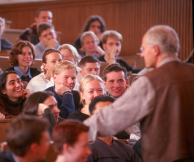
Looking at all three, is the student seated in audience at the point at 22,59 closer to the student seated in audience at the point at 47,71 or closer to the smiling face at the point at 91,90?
the student seated in audience at the point at 47,71

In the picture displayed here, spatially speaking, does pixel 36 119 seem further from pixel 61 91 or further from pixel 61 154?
pixel 61 91

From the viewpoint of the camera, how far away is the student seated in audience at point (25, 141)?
59.4 inches

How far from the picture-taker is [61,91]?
129 inches

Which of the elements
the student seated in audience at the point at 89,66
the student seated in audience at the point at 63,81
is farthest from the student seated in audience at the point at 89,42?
the student seated in audience at the point at 63,81

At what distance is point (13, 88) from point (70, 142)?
1599 millimetres

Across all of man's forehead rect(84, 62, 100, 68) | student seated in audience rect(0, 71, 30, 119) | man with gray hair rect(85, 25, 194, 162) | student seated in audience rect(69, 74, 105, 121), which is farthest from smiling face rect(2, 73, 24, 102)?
man with gray hair rect(85, 25, 194, 162)

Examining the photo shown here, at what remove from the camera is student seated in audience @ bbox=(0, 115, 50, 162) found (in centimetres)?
151

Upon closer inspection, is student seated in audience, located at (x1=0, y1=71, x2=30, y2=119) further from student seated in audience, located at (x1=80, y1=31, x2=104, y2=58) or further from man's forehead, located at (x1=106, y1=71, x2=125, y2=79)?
student seated in audience, located at (x1=80, y1=31, x2=104, y2=58)

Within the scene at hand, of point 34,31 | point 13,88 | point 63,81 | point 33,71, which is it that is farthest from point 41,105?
point 34,31

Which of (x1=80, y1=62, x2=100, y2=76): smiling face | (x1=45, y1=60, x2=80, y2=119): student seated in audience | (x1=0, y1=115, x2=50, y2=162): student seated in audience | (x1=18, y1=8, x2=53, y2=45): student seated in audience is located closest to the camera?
(x1=0, y1=115, x2=50, y2=162): student seated in audience

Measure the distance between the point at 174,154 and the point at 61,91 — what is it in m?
1.69

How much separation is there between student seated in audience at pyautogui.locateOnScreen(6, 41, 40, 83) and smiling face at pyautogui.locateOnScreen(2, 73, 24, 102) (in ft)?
2.07

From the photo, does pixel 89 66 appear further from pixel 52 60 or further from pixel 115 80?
pixel 115 80

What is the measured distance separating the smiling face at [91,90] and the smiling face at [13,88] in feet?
1.99
